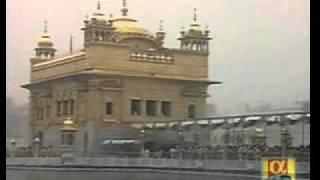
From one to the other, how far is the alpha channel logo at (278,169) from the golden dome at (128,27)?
2.46 ft

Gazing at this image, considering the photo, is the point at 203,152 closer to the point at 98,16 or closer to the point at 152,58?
the point at 152,58

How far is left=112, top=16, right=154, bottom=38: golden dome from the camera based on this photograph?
176 centimetres

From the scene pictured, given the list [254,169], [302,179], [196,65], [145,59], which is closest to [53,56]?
[145,59]

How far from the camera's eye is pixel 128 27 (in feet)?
6.30

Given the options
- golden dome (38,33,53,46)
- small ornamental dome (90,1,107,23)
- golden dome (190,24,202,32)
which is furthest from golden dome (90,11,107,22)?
golden dome (190,24,202,32)

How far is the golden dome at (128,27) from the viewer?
69.3 inches

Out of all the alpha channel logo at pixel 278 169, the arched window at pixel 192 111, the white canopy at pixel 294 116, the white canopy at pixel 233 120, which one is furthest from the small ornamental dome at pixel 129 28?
the alpha channel logo at pixel 278 169

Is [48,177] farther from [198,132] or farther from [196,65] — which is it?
[196,65]

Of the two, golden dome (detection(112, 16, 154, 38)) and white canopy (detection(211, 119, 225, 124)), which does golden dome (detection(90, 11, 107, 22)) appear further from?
white canopy (detection(211, 119, 225, 124))

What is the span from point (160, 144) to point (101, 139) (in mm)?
242

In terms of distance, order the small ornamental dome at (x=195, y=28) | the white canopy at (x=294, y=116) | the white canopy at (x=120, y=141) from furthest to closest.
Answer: the white canopy at (x=120, y=141) < the small ornamental dome at (x=195, y=28) < the white canopy at (x=294, y=116)

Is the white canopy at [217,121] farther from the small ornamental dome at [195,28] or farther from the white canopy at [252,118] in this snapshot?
the small ornamental dome at [195,28]
